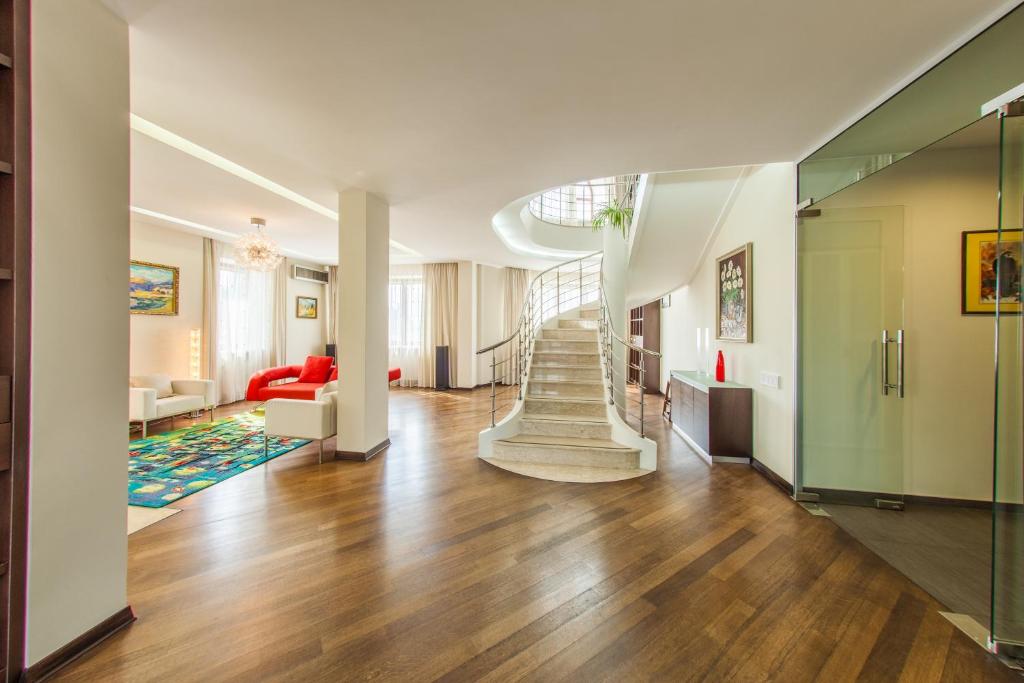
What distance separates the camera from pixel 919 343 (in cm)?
292

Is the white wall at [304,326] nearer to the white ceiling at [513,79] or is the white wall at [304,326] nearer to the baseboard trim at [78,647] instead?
the white ceiling at [513,79]

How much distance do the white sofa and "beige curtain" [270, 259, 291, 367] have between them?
85.2 inches

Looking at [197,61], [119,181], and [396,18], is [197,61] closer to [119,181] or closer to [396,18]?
[119,181]

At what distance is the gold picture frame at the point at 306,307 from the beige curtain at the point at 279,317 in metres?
0.40

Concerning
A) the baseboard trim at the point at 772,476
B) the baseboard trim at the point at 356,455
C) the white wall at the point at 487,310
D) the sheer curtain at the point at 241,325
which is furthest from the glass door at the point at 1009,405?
the sheer curtain at the point at 241,325

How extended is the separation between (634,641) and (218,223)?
6.90 metres

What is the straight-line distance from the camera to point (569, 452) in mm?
3787

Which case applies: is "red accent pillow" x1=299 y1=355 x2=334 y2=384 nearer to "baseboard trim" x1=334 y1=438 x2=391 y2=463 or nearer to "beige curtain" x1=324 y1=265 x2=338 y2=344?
"beige curtain" x1=324 y1=265 x2=338 y2=344

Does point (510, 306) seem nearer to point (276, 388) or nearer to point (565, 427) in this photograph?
point (276, 388)

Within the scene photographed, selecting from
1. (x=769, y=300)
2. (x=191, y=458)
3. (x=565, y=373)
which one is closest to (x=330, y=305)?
(x=191, y=458)

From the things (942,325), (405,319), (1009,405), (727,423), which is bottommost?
(727,423)

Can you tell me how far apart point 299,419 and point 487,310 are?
568 centimetres

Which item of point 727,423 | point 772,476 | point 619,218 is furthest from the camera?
point 619,218

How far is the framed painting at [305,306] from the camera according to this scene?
836 cm
